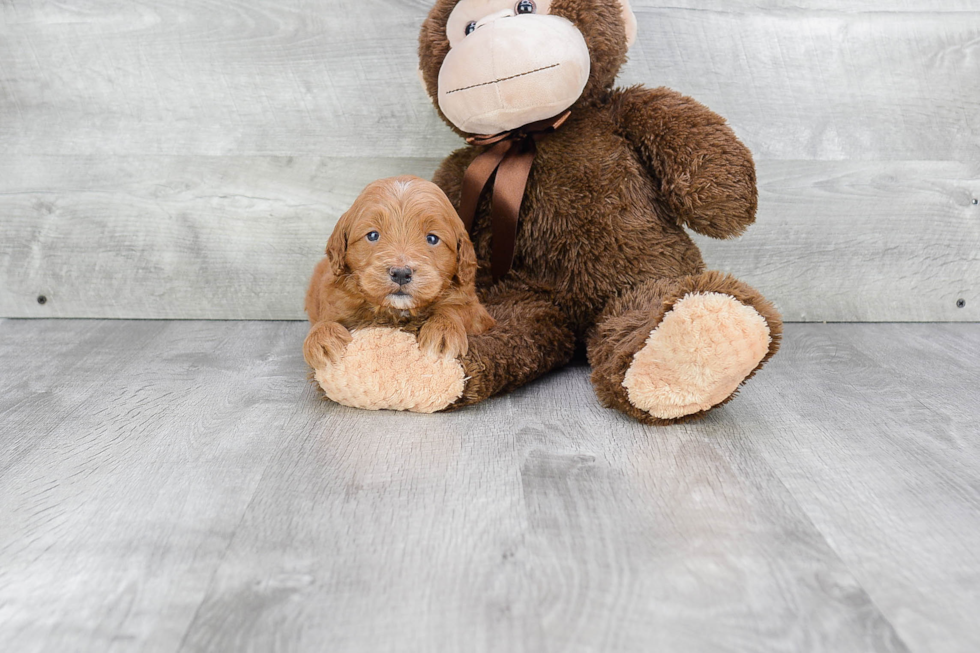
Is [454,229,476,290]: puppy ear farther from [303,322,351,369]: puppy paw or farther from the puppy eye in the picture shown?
the puppy eye

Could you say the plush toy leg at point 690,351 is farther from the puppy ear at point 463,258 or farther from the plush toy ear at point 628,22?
the plush toy ear at point 628,22

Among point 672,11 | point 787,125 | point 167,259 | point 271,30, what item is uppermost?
point 271,30

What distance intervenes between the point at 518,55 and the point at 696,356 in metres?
0.46

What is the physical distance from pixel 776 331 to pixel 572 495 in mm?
346

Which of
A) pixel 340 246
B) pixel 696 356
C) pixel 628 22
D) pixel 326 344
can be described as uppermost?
pixel 628 22

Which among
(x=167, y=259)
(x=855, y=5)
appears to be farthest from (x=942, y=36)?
(x=167, y=259)

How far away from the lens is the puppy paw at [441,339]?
1.04m

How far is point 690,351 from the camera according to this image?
96 cm

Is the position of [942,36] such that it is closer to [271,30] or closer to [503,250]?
[503,250]

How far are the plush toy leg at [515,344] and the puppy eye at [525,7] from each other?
0.38 meters

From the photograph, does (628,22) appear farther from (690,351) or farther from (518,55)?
(690,351)

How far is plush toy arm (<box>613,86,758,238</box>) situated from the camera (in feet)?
3.69

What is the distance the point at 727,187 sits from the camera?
1121mm

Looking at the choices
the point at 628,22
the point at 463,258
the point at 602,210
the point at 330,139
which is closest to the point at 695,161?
the point at 602,210
